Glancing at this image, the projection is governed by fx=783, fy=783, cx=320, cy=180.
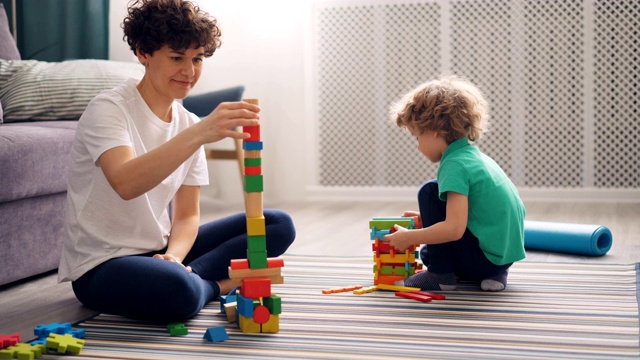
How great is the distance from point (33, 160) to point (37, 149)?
4 centimetres

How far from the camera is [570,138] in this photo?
3496mm

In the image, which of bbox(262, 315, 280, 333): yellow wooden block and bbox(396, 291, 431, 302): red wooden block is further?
bbox(396, 291, 431, 302): red wooden block

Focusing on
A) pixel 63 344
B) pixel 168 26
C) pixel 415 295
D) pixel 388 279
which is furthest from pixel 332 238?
pixel 63 344

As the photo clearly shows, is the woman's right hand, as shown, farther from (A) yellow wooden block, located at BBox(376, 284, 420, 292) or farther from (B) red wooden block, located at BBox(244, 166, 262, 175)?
(A) yellow wooden block, located at BBox(376, 284, 420, 292)

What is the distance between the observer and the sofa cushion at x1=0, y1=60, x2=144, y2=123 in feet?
8.10

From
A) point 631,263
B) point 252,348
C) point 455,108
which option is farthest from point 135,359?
point 631,263

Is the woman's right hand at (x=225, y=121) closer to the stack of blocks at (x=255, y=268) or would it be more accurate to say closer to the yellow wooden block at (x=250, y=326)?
the stack of blocks at (x=255, y=268)

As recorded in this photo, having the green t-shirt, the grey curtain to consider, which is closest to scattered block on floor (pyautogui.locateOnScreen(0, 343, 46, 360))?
the green t-shirt

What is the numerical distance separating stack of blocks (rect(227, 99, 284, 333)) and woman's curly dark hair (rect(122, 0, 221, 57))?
0.83ft

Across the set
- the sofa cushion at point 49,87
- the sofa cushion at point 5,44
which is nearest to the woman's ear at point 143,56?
the sofa cushion at point 49,87

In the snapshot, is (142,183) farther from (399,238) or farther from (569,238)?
(569,238)

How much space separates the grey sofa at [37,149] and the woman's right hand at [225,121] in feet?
2.41

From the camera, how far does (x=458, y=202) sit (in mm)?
1792

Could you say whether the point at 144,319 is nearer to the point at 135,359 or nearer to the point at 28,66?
the point at 135,359
